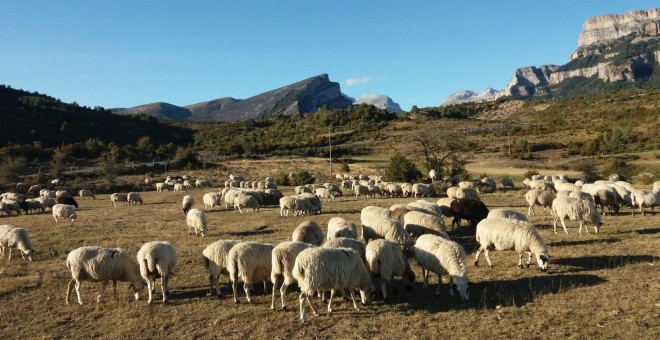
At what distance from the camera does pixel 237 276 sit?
404 inches

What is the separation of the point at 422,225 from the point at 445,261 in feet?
13.9

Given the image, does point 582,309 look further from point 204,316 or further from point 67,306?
point 67,306

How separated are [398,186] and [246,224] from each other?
16187 millimetres

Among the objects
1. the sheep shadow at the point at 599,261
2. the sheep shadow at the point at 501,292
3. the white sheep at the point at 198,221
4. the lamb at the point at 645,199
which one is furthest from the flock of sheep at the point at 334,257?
the lamb at the point at 645,199

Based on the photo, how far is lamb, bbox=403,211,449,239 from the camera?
14.1m

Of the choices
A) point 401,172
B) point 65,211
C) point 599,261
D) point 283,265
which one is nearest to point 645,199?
point 599,261

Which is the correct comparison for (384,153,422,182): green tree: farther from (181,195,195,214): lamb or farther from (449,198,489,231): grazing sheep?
(449,198,489,231): grazing sheep

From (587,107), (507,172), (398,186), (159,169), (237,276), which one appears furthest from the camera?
(587,107)

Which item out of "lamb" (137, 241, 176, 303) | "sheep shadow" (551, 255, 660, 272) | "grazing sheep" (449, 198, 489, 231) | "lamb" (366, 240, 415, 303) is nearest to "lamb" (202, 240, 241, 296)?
"lamb" (137, 241, 176, 303)

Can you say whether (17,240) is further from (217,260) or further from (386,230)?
(386,230)

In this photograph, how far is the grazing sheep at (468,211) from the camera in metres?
18.1

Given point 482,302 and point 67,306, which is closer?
point 482,302

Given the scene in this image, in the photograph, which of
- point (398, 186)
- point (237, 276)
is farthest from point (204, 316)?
point (398, 186)

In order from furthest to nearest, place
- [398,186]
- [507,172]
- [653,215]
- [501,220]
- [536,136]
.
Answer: [536,136]
[507,172]
[398,186]
[653,215]
[501,220]
